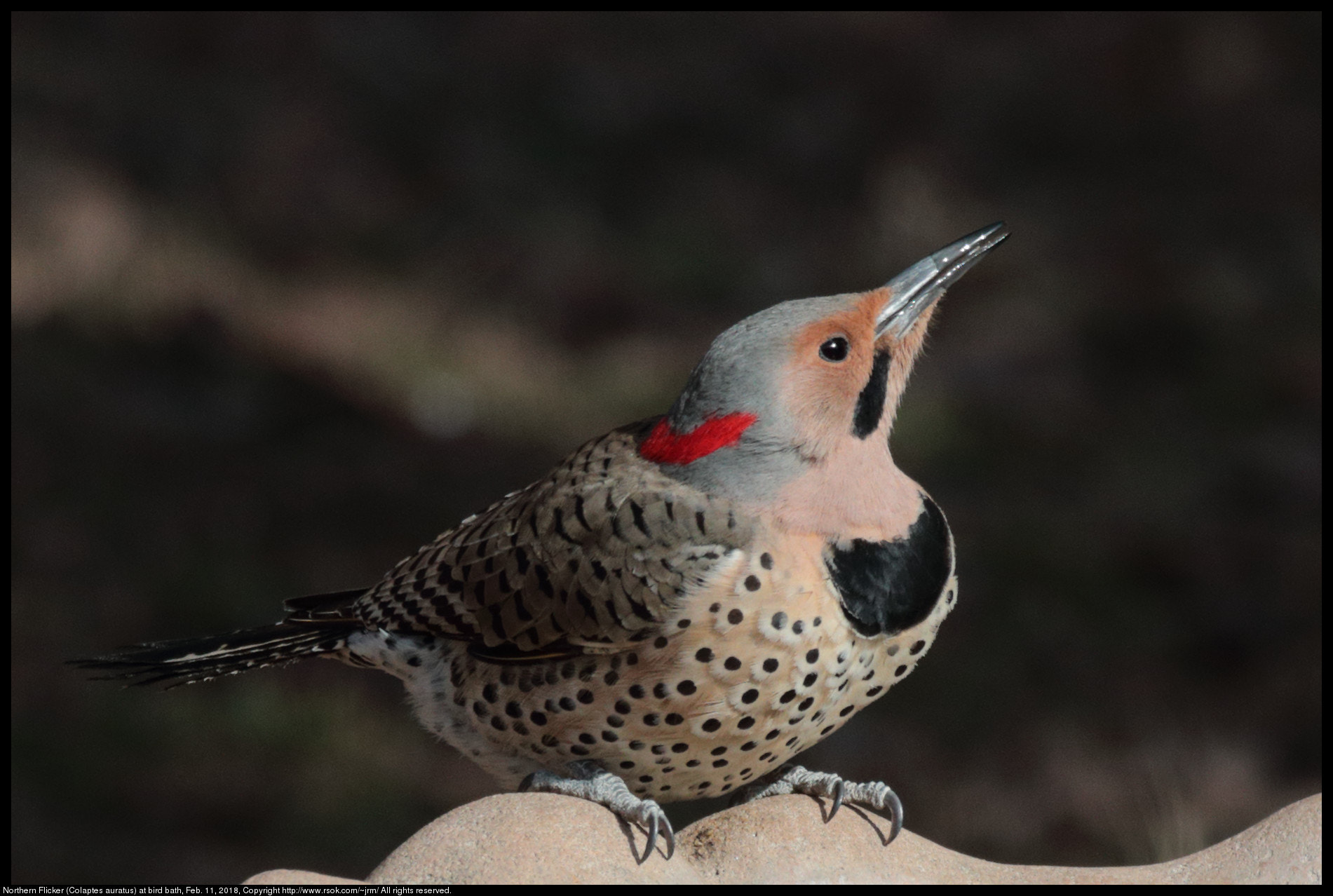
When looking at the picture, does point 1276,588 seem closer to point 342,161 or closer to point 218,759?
point 218,759

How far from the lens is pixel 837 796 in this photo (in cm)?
382

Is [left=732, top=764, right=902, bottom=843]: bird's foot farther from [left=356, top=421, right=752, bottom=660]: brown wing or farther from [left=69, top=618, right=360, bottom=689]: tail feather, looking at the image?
[left=69, top=618, right=360, bottom=689]: tail feather

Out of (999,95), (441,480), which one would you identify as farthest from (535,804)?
(999,95)

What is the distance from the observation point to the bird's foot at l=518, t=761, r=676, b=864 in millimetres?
3570

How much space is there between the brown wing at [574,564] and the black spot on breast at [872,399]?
42 centimetres

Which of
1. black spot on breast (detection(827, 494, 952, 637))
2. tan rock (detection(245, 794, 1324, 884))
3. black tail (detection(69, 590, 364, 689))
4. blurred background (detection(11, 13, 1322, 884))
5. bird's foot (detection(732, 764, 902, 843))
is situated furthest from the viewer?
blurred background (detection(11, 13, 1322, 884))

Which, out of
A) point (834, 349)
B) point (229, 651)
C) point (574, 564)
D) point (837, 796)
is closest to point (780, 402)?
point (834, 349)

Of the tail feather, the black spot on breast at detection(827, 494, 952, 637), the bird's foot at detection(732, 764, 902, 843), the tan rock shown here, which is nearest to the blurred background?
the tan rock

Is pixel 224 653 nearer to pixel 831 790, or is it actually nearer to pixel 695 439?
pixel 695 439

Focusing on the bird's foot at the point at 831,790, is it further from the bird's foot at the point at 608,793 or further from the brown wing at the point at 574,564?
the brown wing at the point at 574,564

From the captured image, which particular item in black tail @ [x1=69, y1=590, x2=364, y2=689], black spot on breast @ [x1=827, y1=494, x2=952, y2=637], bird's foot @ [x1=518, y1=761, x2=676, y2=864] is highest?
black tail @ [x1=69, y1=590, x2=364, y2=689]

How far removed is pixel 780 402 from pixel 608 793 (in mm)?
1059

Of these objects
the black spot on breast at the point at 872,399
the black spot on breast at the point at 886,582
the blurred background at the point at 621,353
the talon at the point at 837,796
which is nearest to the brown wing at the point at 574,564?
the black spot on breast at the point at 886,582

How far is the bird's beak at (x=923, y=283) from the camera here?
13.0 ft
